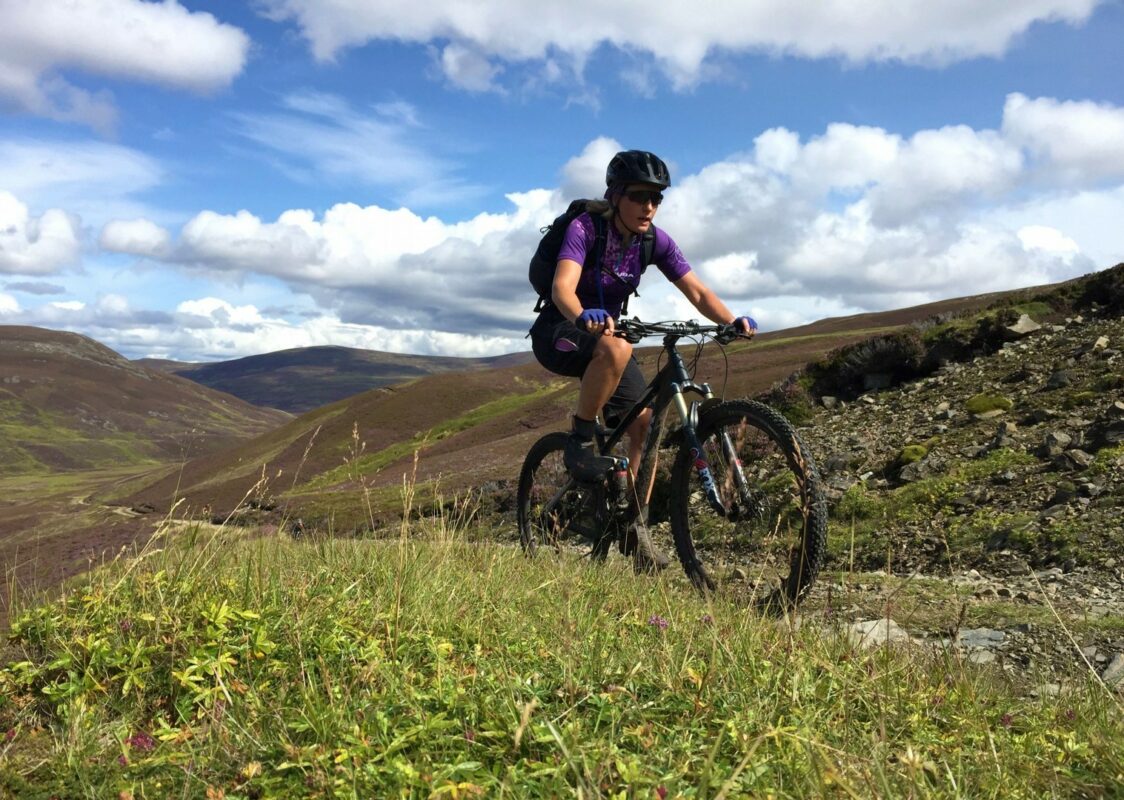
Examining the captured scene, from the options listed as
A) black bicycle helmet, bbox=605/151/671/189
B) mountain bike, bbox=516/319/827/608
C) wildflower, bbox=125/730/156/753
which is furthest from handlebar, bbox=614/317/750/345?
wildflower, bbox=125/730/156/753

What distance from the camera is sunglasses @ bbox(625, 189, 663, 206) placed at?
19.6ft

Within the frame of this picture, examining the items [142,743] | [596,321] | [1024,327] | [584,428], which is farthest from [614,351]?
[1024,327]

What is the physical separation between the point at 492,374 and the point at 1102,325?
45.6m

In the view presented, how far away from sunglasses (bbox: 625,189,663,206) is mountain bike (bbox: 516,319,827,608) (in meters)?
0.98

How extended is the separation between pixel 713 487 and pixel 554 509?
2252 millimetres

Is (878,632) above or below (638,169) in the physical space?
below

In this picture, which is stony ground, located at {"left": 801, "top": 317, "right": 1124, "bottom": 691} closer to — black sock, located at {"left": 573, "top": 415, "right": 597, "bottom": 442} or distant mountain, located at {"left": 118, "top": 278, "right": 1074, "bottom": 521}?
black sock, located at {"left": 573, "top": 415, "right": 597, "bottom": 442}

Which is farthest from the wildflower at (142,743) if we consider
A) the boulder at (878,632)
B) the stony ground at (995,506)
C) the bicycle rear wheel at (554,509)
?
the bicycle rear wheel at (554,509)

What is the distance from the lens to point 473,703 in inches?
105

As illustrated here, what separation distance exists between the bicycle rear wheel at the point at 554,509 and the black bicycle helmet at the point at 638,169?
2.24 meters

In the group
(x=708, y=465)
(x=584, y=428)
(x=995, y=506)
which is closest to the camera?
(x=708, y=465)

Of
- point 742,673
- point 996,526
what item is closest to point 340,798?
point 742,673

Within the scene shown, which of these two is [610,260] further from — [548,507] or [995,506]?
[995,506]

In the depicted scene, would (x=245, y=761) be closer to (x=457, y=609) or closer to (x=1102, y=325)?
(x=457, y=609)
